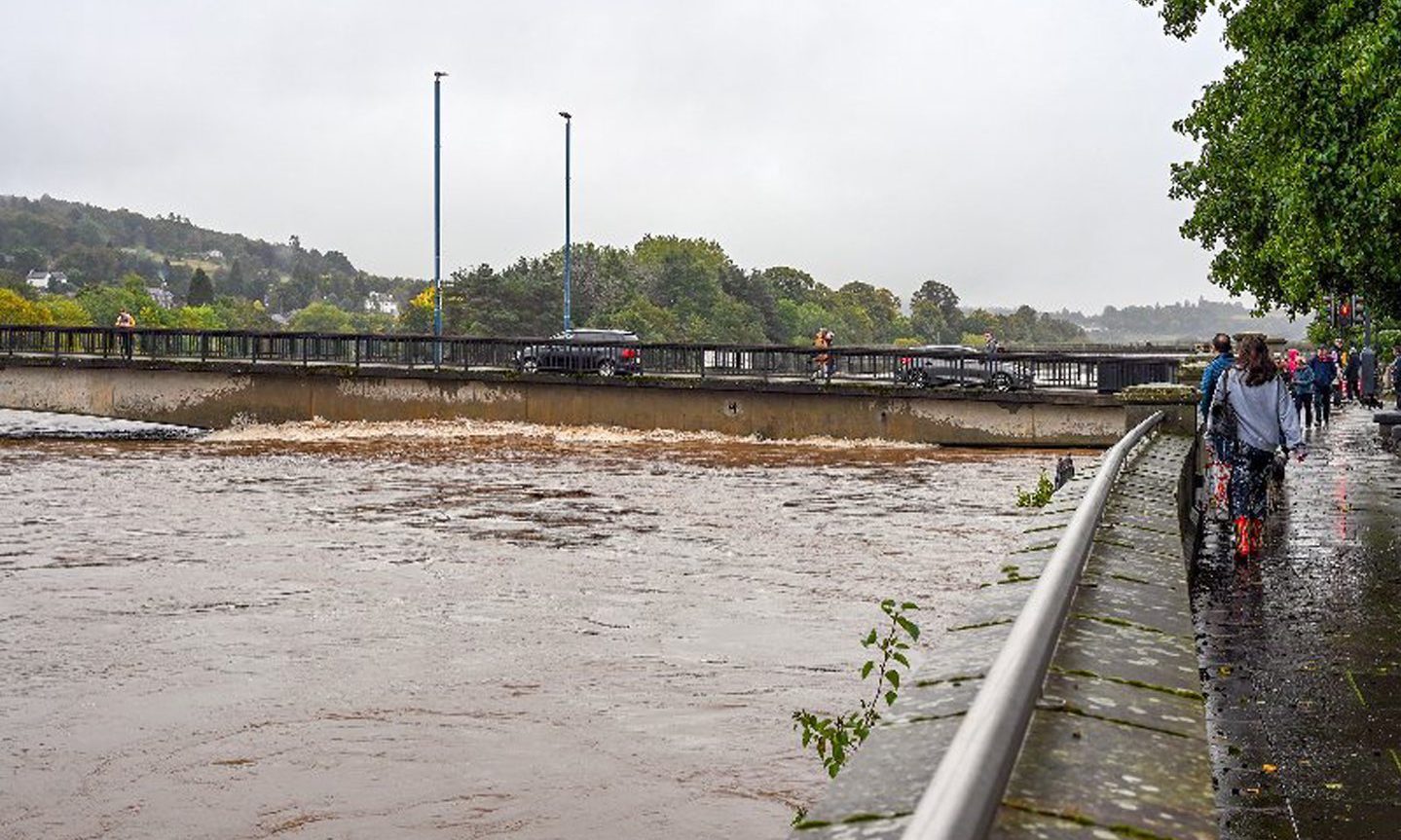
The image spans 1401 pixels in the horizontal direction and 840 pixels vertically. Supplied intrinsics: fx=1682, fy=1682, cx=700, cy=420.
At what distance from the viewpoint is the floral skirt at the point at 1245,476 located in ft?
40.4

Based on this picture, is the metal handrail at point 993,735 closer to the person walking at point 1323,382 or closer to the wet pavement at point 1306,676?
the wet pavement at point 1306,676

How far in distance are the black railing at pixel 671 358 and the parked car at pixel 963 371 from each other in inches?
1.0

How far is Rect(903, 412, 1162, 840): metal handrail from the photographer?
7.28 feet

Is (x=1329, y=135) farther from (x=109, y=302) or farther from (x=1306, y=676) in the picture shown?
(x=109, y=302)

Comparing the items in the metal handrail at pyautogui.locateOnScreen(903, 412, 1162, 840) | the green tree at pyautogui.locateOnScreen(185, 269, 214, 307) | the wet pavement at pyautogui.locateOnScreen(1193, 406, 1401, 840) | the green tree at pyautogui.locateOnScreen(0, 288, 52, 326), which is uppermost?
the green tree at pyautogui.locateOnScreen(185, 269, 214, 307)

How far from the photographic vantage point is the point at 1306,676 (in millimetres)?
8070

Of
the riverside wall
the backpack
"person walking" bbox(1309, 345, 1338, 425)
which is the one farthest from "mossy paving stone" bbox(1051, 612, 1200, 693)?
the riverside wall

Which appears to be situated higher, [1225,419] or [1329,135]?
[1329,135]

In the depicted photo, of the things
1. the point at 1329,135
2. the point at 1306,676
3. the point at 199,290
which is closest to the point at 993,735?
the point at 1306,676

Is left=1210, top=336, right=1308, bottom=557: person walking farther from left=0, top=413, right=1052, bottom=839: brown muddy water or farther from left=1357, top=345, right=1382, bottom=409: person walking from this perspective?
left=1357, top=345, right=1382, bottom=409: person walking

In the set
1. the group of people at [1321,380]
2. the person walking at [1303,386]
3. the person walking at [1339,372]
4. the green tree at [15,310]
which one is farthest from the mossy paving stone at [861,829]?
the green tree at [15,310]

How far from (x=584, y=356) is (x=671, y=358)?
98.1 inches

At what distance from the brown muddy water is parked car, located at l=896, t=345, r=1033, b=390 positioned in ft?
44.1

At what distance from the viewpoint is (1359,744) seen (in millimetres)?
6625
